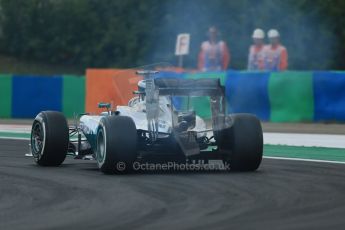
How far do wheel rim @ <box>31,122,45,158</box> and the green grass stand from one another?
19.2 metres

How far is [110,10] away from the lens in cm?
3177

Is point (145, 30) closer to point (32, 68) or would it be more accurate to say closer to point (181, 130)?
point (32, 68)

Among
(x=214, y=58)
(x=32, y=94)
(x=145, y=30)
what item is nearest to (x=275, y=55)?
(x=214, y=58)

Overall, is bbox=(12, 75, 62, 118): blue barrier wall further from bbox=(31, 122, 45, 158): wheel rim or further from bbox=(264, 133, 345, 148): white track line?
bbox=(31, 122, 45, 158): wheel rim

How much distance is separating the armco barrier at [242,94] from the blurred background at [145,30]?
23.2 ft

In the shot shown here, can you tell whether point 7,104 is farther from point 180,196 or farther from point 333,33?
point 180,196

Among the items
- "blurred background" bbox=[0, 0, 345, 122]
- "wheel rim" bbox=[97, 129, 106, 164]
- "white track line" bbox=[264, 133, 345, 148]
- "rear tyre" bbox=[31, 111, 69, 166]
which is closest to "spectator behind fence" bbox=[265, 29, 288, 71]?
"white track line" bbox=[264, 133, 345, 148]

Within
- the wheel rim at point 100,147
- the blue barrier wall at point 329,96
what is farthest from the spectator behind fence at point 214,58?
the wheel rim at point 100,147

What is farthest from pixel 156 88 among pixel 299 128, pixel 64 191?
pixel 299 128

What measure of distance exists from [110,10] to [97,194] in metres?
22.8

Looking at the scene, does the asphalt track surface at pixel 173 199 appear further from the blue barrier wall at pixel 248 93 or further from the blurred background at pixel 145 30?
the blurred background at pixel 145 30

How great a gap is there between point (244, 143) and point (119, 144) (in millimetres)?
1474

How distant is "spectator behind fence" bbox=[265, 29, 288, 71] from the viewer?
2088cm

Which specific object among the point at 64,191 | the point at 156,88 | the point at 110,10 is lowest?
the point at 64,191
